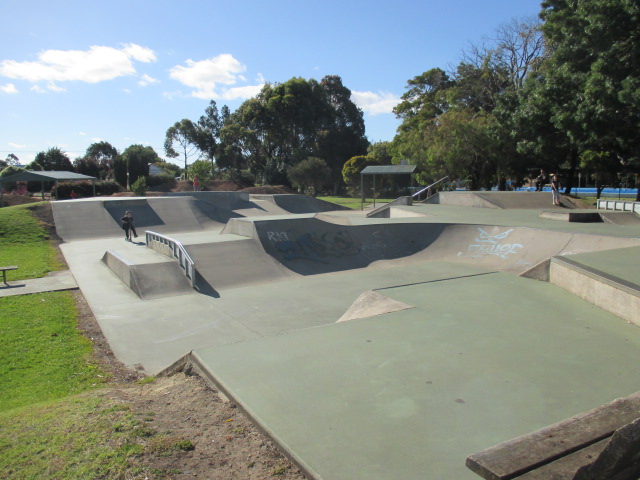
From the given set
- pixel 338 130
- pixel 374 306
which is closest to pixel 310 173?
pixel 338 130

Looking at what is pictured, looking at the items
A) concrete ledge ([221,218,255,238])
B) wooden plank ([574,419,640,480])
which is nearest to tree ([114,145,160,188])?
concrete ledge ([221,218,255,238])

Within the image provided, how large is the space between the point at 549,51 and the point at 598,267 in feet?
81.8

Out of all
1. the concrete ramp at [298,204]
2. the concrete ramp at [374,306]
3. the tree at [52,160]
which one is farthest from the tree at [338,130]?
the concrete ramp at [374,306]

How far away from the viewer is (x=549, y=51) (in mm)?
26922

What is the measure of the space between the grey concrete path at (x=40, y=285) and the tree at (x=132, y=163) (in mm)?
35580

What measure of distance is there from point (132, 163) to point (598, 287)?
4608 cm

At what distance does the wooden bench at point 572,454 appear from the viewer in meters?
1.84

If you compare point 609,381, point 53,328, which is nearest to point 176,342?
point 53,328

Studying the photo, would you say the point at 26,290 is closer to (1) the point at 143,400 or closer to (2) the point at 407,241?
(1) the point at 143,400

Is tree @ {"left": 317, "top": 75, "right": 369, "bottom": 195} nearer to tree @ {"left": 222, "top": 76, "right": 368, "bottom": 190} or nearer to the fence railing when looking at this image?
tree @ {"left": 222, "top": 76, "right": 368, "bottom": 190}

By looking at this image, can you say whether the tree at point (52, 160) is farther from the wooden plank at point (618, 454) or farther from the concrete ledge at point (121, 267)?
the wooden plank at point (618, 454)

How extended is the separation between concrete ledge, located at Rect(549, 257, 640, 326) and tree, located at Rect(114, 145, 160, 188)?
4436 cm

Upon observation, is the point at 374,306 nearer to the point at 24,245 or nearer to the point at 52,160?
the point at 24,245

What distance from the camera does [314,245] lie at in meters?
13.9
